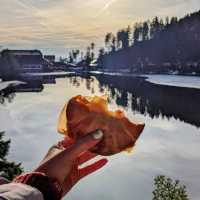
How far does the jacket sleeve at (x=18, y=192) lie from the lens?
80 cm

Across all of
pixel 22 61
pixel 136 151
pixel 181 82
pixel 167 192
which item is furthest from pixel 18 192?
pixel 22 61

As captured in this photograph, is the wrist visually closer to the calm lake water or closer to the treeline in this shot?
the calm lake water

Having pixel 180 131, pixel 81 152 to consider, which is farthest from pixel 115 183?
pixel 81 152

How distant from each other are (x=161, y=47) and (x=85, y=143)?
131135mm

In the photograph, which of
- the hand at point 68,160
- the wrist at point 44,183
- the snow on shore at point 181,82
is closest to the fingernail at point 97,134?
the hand at point 68,160

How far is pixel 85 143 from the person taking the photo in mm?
1041

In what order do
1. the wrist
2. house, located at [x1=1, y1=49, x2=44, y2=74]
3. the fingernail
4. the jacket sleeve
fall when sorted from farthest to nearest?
house, located at [x1=1, y1=49, x2=44, y2=74], the fingernail, the wrist, the jacket sleeve

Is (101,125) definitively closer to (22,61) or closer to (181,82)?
(181,82)

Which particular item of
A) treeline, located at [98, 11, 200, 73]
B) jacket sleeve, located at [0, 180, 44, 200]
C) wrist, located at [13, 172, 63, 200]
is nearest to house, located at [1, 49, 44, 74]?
treeline, located at [98, 11, 200, 73]

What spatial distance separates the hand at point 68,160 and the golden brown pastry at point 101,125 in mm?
26

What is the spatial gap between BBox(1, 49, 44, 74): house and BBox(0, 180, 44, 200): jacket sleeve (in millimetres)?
100508

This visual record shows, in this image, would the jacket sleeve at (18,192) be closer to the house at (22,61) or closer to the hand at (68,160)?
the hand at (68,160)

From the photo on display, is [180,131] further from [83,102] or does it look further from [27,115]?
[83,102]

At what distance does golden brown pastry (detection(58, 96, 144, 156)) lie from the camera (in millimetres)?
1093
